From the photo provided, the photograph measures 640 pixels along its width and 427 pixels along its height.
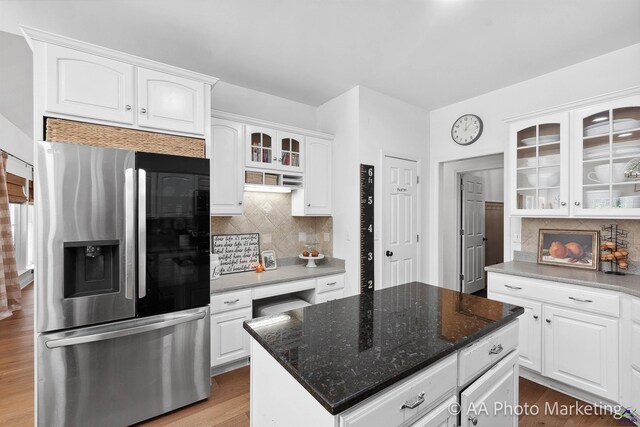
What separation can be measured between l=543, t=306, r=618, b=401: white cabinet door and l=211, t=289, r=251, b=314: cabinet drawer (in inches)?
97.3

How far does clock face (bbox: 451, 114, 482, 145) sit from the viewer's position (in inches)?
131

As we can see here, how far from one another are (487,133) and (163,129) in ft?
10.8

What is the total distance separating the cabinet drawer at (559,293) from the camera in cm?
200

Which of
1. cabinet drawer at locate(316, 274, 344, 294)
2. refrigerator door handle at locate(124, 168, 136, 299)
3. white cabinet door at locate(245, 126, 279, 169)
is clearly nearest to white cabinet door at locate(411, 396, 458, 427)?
refrigerator door handle at locate(124, 168, 136, 299)

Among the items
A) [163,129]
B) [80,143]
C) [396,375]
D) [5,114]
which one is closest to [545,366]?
[396,375]

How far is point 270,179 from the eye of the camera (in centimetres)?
300

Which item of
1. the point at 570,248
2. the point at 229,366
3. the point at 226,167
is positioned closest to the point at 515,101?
the point at 570,248

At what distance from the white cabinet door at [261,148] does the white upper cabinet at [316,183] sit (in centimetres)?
41

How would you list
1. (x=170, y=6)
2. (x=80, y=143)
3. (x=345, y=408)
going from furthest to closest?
(x=170, y=6) < (x=80, y=143) < (x=345, y=408)

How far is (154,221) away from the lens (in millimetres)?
1897

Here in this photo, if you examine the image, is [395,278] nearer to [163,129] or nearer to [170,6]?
[163,129]

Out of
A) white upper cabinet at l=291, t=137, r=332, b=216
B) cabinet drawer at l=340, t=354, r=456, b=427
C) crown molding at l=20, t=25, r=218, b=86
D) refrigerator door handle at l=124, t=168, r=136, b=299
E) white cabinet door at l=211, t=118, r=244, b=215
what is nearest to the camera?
cabinet drawer at l=340, t=354, r=456, b=427

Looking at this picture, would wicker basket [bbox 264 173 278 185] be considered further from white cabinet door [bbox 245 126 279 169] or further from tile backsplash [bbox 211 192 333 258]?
tile backsplash [bbox 211 192 333 258]

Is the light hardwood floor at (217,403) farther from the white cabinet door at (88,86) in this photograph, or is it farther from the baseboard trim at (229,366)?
the white cabinet door at (88,86)
